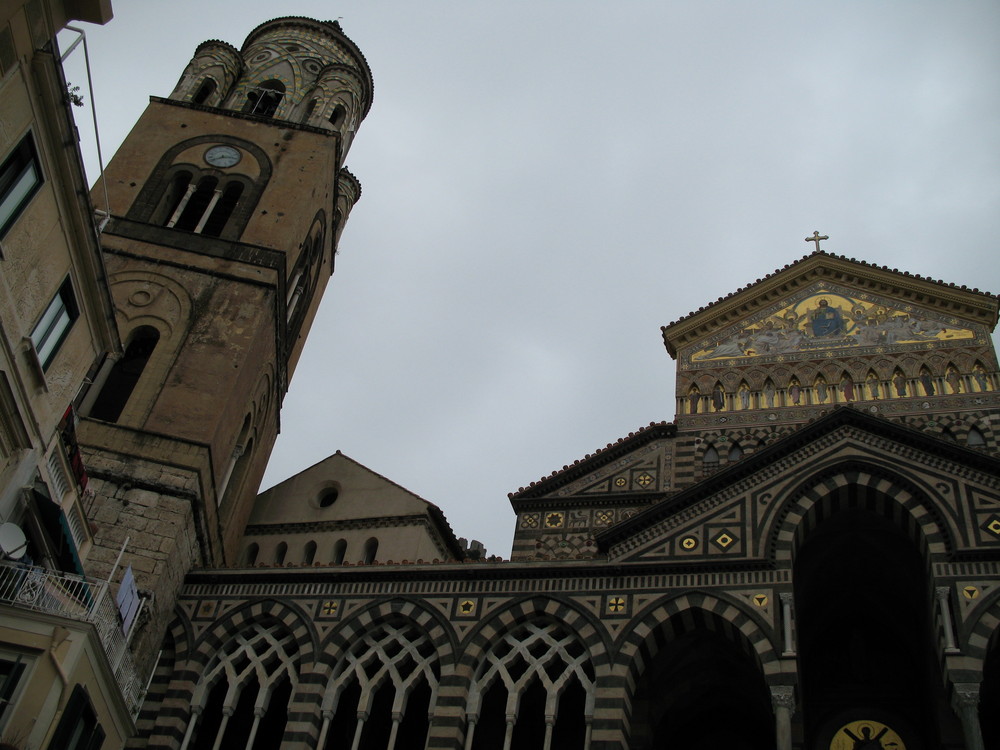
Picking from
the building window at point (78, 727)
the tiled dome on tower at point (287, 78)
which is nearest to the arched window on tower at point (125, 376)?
the building window at point (78, 727)

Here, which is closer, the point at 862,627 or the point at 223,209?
the point at 862,627

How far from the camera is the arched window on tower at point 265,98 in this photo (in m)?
29.8

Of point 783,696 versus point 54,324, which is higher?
point 54,324

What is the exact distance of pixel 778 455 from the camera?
1753 centimetres

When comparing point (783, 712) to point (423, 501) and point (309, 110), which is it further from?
point (309, 110)

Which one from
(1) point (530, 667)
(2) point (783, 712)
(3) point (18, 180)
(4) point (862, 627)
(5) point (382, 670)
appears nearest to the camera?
(3) point (18, 180)

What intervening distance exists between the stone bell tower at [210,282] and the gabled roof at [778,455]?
25.9 ft

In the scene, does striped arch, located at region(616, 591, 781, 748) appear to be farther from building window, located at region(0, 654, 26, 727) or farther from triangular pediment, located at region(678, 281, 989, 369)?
triangular pediment, located at region(678, 281, 989, 369)

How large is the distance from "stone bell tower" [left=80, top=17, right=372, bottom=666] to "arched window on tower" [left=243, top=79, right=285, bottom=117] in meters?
0.04

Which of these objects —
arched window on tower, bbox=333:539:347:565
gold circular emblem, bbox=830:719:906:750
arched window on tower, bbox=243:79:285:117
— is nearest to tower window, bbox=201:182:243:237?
arched window on tower, bbox=243:79:285:117

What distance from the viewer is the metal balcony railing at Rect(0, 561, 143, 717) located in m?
13.1

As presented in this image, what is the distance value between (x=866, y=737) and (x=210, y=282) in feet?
51.6

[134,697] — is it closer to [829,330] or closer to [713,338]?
[713,338]

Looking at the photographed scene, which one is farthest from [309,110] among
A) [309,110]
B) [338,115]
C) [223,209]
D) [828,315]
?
[828,315]
